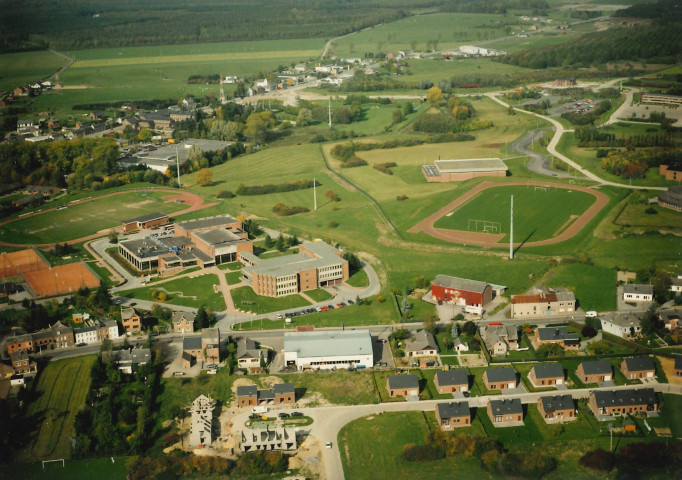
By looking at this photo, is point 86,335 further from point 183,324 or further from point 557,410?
point 557,410

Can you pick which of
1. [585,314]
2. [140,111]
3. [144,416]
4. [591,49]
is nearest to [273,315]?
[144,416]

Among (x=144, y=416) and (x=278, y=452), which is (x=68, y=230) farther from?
(x=278, y=452)

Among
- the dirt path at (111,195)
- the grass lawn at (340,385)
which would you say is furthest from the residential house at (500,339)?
the dirt path at (111,195)

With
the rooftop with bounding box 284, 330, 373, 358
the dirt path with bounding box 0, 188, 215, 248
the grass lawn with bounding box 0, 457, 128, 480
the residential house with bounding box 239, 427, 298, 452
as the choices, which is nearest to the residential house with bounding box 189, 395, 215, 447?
the residential house with bounding box 239, 427, 298, 452

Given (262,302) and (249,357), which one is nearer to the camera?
(249,357)

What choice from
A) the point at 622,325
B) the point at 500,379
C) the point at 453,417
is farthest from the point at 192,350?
the point at 622,325

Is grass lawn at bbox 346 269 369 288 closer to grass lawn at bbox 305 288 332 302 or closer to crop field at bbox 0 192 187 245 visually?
grass lawn at bbox 305 288 332 302

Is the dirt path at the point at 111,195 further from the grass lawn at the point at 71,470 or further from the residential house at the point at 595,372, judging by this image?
the residential house at the point at 595,372
